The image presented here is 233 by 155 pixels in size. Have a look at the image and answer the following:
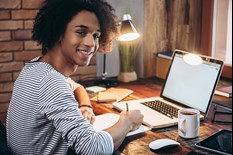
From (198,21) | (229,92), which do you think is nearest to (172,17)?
(198,21)

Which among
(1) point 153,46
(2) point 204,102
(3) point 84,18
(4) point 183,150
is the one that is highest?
(3) point 84,18

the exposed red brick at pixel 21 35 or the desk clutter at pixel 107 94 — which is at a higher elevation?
the exposed red brick at pixel 21 35

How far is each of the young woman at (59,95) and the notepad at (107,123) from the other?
1.4 inches

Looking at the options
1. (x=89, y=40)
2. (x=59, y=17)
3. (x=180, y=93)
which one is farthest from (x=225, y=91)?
(x=59, y=17)

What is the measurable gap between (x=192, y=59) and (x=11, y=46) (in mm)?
1119

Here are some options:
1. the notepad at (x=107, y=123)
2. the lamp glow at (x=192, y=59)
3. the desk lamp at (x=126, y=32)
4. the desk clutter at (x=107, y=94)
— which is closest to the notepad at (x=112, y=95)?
the desk clutter at (x=107, y=94)

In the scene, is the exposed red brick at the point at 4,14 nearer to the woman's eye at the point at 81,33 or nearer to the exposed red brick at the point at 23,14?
the exposed red brick at the point at 23,14

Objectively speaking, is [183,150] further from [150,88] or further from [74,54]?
[150,88]

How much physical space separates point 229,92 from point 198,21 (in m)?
0.79

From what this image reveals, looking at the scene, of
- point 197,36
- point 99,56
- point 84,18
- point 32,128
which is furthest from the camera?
point 197,36

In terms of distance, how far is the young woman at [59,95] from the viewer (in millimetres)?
1406

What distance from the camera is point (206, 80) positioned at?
1.92 metres

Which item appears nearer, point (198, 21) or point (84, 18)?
point (84, 18)

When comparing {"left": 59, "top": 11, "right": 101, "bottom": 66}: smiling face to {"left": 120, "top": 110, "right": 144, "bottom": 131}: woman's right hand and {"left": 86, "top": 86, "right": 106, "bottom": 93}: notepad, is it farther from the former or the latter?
{"left": 86, "top": 86, "right": 106, "bottom": 93}: notepad
